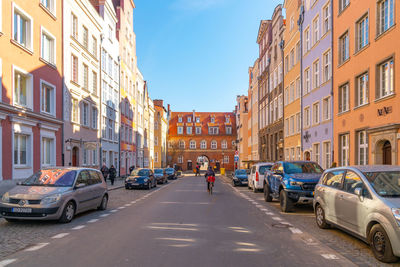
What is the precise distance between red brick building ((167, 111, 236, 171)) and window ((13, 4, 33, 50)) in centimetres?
6529

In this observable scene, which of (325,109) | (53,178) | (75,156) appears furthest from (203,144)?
(53,178)

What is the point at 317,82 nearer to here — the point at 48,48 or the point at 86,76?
the point at 86,76

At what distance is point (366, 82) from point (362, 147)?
3.30 m

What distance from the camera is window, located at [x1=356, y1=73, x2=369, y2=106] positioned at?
18.6 meters

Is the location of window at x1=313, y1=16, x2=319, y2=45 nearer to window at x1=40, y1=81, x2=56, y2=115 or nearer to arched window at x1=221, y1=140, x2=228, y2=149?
window at x1=40, y1=81, x2=56, y2=115

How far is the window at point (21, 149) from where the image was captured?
60.2 ft

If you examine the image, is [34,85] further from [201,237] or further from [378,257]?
[378,257]

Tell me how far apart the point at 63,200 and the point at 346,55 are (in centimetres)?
1794

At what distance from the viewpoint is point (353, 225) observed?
285 inches

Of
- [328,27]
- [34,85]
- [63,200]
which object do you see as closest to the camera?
[63,200]

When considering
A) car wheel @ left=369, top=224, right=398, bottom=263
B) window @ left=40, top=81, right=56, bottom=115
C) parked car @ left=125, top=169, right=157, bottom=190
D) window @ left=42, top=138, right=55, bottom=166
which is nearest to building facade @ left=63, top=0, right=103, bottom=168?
window @ left=42, top=138, right=55, bottom=166

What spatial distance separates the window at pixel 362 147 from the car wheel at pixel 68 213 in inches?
558

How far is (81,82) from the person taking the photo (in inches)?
1123

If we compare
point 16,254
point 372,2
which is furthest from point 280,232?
point 372,2
